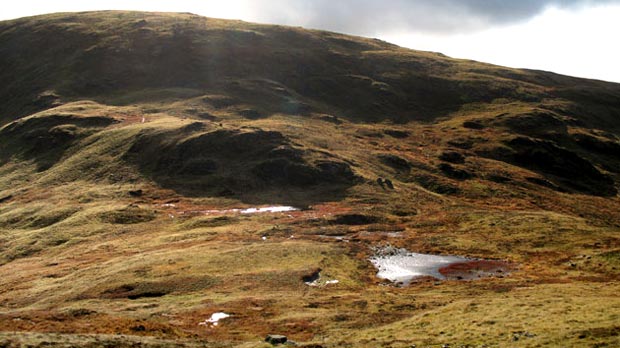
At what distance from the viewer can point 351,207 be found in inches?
4168

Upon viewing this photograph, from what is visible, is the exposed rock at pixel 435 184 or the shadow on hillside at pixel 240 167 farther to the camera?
the exposed rock at pixel 435 184

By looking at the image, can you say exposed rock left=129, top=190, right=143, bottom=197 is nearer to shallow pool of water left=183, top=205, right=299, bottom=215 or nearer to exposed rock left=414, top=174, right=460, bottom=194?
shallow pool of water left=183, top=205, right=299, bottom=215

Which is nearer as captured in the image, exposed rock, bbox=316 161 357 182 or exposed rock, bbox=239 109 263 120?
exposed rock, bbox=316 161 357 182

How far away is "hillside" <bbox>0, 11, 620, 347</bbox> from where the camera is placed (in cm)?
4541

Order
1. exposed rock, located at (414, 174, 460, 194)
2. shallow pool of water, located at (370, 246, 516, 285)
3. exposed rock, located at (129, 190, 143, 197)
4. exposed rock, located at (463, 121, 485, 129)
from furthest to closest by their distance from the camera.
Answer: exposed rock, located at (463, 121, 485, 129) → exposed rock, located at (414, 174, 460, 194) → exposed rock, located at (129, 190, 143, 197) → shallow pool of water, located at (370, 246, 516, 285)

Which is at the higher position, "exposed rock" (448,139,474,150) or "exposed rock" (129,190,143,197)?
"exposed rock" (448,139,474,150)

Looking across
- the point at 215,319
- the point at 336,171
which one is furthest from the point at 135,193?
the point at 215,319

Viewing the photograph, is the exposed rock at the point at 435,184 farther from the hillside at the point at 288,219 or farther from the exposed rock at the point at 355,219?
the exposed rock at the point at 355,219

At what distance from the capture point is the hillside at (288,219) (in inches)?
1788

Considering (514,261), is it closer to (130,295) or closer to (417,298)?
(417,298)

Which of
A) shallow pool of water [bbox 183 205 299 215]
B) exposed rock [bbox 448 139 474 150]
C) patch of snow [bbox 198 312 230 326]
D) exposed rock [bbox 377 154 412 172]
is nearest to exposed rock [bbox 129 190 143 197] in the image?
shallow pool of water [bbox 183 205 299 215]

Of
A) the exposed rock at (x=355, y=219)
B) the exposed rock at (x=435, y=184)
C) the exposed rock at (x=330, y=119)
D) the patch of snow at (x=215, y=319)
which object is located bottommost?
the exposed rock at (x=355, y=219)

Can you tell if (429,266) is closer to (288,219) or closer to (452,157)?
(288,219)

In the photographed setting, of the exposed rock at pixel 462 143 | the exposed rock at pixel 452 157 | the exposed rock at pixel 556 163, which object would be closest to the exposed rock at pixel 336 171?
the exposed rock at pixel 452 157
